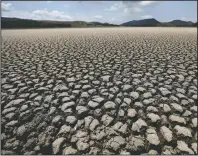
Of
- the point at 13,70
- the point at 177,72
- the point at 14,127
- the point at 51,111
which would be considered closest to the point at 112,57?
the point at 177,72

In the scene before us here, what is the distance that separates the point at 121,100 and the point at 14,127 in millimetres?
2225

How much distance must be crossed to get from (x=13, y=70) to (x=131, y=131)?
4.96 m

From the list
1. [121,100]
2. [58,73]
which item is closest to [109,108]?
[121,100]

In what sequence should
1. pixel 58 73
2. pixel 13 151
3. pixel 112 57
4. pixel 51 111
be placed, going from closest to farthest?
pixel 13 151
pixel 51 111
pixel 58 73
pixel 112 57

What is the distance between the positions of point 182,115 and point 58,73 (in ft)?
13.2

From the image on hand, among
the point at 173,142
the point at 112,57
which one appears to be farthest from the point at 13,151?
the point at 112,57

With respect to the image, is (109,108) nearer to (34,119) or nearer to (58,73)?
(34,119)

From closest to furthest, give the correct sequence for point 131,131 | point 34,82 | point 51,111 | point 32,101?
point 131,131 → point 51,111 → point 32,101 → point 34,82

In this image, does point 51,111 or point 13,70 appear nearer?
point 51,111

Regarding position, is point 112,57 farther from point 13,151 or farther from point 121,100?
point 13,151

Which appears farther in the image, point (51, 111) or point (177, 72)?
point (177, 72)

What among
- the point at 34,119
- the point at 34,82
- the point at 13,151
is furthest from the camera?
the point at 34,82

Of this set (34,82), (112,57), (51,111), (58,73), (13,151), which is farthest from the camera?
(112,57)

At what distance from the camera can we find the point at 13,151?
305 cm
